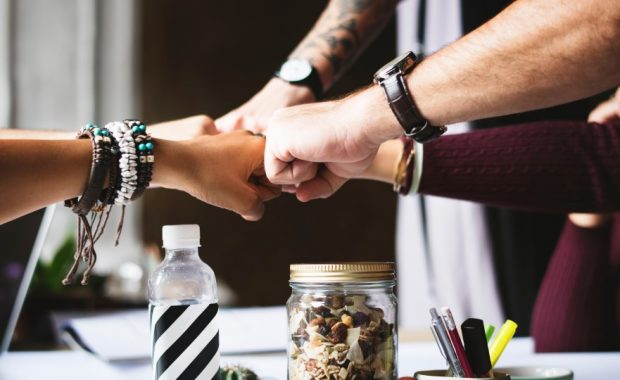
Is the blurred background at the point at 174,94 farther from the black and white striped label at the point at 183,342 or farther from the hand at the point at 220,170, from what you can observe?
the black and white striped label at the point at 183,342

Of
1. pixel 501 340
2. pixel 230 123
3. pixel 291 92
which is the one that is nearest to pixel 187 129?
pixel 230 123

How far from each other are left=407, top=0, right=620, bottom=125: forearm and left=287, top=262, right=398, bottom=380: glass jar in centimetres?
21

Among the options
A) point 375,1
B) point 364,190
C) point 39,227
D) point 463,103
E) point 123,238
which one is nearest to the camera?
point 463,103

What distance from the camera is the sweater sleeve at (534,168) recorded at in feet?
3.96

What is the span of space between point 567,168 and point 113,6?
207cm

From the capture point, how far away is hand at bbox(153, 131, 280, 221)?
833 millimetres

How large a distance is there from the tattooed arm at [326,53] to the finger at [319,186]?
9.2 inches

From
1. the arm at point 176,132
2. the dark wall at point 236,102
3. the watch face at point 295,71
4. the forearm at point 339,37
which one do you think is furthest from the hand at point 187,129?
the dark wall at point 236,102

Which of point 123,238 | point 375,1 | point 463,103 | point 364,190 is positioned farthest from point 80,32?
point 463,103

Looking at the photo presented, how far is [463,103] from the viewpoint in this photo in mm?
750

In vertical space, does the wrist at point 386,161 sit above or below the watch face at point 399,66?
above

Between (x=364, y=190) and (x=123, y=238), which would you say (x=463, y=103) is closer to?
(x=364, y=190)

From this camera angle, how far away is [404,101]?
0.78 m

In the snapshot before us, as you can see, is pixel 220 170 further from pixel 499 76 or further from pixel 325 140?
pixel 499 76
